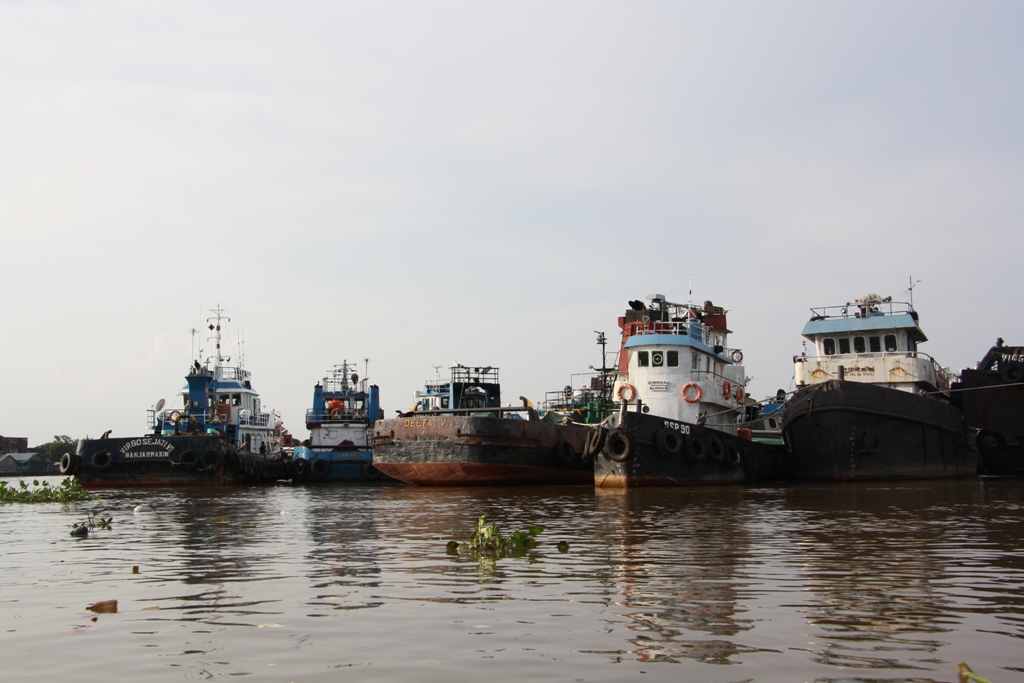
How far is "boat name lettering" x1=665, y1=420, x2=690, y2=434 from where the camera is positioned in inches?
875

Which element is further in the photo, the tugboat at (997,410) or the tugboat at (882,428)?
the tugboat at (997,410)

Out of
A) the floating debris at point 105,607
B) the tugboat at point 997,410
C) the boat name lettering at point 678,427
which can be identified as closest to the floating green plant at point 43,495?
the boat name lettering at point 678,427

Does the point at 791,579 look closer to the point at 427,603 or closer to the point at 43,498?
the point at 427,603

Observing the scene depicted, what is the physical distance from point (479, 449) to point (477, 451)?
0.25ft

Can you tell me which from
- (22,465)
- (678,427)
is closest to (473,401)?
(678,427)

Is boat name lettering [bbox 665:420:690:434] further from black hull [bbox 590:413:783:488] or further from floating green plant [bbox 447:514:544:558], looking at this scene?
floating green plant [bbox 447:514:544:558]

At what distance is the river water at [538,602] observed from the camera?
15.8ft

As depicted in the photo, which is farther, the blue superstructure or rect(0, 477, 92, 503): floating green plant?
the blue superstructure

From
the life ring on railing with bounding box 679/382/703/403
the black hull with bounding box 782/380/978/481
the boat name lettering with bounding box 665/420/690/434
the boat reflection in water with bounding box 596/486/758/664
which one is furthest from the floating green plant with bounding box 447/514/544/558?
the life ring on railing with bounding box 679/382/703/403

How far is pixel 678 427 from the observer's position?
22.3 m

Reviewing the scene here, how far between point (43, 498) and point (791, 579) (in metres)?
19.5

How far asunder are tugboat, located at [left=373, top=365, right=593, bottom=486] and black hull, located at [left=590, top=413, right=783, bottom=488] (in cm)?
283

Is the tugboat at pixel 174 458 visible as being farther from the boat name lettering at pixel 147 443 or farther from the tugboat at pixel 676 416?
the tugboat at pixel 676 416

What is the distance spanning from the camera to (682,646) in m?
5.14
